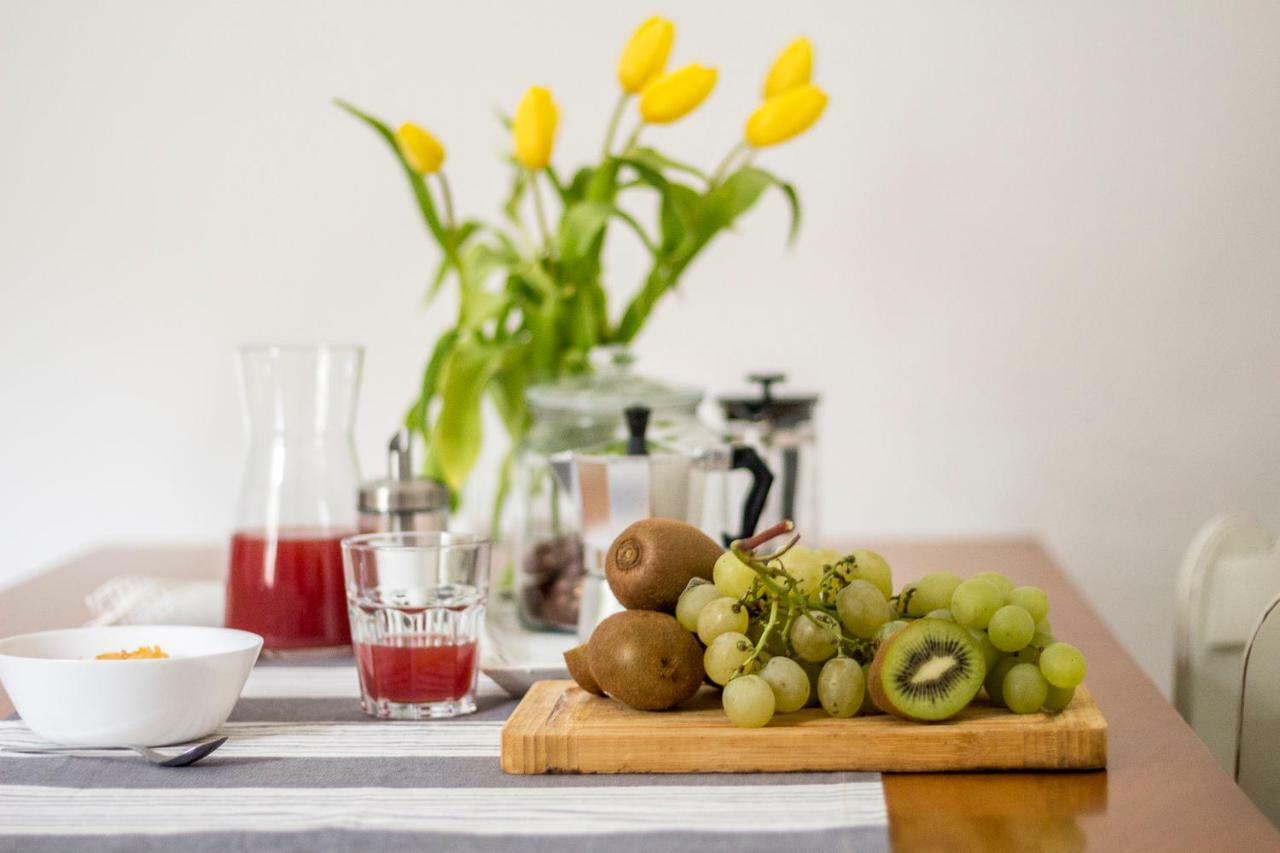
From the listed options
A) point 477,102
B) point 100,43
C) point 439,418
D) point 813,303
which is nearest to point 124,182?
point 100,43

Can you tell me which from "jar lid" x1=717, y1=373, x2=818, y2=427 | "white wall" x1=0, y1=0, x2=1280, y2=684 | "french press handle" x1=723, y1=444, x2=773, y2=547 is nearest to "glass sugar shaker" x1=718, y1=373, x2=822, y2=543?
"jar lid" x1=717, y1=373, x2=818, y2=427

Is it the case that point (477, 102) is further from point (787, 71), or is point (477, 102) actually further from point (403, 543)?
point (403, 543)

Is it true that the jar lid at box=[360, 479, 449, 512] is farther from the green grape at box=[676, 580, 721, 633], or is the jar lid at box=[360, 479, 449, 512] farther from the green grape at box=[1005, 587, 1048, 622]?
the green grape at box=[1005, 587, 1048, 622]

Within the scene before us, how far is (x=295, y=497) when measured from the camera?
1.29m

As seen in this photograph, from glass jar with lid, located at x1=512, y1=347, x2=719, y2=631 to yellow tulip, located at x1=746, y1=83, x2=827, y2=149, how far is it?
0.27 meters

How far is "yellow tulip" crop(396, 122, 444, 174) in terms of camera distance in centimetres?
142

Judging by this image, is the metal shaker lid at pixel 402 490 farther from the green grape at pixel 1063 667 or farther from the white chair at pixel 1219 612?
the white chair at pixel 1219 612

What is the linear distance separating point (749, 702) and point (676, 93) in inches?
30.0

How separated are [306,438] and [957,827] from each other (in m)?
0.74

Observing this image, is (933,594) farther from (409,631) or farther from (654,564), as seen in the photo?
(409,631)

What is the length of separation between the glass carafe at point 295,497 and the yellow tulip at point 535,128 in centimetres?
28

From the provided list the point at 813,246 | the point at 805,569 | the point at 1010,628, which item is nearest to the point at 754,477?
the point at 805,569

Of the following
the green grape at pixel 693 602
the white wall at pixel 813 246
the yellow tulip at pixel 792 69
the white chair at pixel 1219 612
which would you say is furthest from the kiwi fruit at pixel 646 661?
the white wall at pixel 813 246

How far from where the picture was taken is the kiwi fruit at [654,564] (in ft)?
3.12
